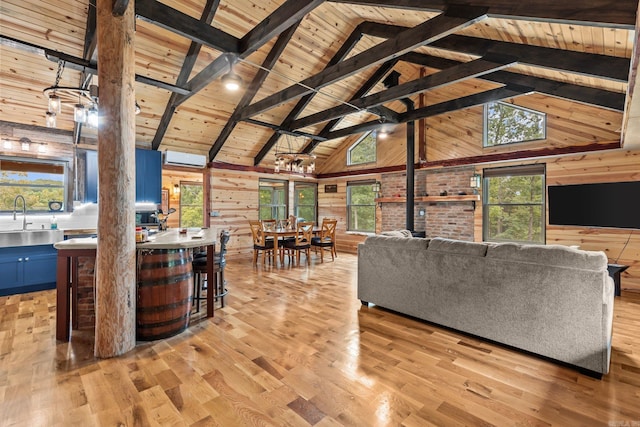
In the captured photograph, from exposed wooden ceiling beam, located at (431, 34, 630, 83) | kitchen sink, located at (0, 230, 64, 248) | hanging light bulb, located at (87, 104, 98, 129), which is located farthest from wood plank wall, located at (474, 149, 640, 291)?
kitchen sink, located at (0, 230, 64, 248)

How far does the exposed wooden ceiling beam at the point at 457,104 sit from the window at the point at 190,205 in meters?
5.62

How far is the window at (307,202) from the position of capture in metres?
9.29

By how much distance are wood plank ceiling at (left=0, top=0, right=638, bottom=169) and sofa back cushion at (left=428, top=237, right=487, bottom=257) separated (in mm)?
1945

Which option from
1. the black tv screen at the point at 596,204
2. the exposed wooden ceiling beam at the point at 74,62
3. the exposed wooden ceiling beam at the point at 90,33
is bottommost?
the black tv screen at the point at 596,204

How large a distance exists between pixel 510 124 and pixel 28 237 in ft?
27.4

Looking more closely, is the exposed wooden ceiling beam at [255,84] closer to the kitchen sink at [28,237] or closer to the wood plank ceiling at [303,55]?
the wood plank ceiling at [303,55]

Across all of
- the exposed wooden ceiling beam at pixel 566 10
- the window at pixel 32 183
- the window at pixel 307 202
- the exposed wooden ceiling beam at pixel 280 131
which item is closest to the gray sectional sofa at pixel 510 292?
the exposed wooden ceiling beam at pixel 566 10

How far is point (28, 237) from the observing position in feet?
13.5

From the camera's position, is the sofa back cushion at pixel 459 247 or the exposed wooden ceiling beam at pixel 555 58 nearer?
the sofa back cushion at pixel 459 247

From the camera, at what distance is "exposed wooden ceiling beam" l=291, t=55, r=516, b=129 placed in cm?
368

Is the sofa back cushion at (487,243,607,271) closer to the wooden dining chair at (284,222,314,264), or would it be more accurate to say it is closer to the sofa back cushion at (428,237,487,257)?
the sofa back cushion at (428,237,487,257)

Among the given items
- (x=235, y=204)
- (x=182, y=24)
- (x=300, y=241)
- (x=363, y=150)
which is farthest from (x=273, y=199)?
(x=182, y=24)

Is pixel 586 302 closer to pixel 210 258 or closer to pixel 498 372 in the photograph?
pixel 498 372

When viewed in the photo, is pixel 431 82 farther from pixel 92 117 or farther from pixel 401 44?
pixel 92 117
